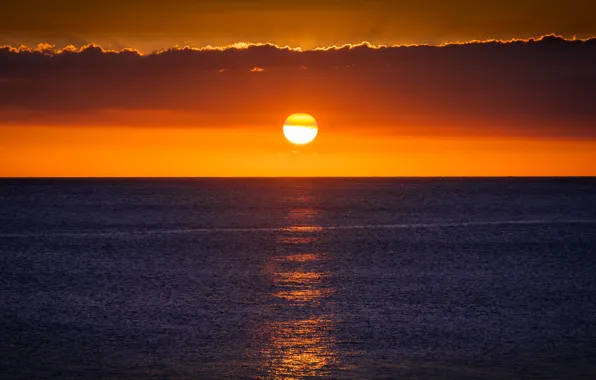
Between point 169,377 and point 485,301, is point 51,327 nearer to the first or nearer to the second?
point 169,377

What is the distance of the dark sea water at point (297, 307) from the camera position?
856 inches

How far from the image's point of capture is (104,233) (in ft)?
233

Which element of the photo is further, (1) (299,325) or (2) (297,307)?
(2) (297,307)

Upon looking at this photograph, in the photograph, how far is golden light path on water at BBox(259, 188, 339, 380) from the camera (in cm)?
2116

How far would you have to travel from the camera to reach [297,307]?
30.0 metres

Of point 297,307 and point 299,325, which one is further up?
point 297,307

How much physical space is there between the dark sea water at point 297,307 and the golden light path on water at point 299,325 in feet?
0.24

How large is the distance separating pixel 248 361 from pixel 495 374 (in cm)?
611

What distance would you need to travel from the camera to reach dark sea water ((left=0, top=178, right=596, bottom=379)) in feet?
71.4

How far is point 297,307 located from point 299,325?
3330 millimetres

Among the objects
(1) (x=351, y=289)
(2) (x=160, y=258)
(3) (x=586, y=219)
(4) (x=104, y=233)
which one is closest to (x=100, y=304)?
(1) (x=351, y=289)

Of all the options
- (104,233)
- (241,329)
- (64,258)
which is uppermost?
(104,233)

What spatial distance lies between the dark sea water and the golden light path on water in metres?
0.07

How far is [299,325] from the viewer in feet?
87.7
